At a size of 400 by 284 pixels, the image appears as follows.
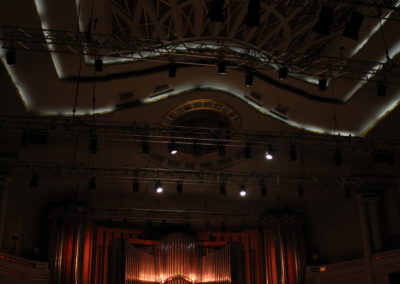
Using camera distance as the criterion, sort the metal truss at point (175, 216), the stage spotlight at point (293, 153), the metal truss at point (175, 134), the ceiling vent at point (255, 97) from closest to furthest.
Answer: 1. the metal truss at point (175, 134)
2. the stage spotlight at point (293, 153)
3. the ceiling vent at point (255, 97)
4. the metal truss at point (175, 216)

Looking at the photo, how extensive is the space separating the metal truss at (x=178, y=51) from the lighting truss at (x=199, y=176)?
3253mm

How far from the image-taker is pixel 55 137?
40.9 feet

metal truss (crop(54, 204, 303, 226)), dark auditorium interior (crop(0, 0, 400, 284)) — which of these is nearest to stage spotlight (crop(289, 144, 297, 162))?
dark auditorium interior (crop(0, 0, 400, 284))

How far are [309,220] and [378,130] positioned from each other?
5.36 meters

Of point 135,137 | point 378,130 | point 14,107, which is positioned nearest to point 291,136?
point 378,130

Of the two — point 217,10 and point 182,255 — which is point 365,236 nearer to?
point 182,255

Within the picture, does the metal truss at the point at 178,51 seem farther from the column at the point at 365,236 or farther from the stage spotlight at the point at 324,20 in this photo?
the column at the point at 365,236

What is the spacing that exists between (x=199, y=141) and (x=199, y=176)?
1143 mm

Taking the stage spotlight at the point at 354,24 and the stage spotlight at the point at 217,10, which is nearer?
the stage spotlight at the point at 217,10

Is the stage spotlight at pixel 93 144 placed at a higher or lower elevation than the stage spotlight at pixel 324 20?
lower

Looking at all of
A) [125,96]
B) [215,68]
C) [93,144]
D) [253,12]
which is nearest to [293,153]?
[215,68]

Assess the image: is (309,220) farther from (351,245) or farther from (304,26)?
(304,26)

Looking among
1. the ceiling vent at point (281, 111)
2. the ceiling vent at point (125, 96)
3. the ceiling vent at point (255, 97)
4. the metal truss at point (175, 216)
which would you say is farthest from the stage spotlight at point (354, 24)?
the metal truss at point (175, 216)

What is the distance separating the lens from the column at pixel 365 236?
13.3 metres
